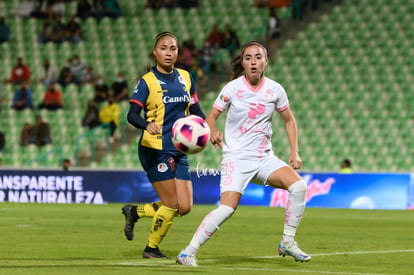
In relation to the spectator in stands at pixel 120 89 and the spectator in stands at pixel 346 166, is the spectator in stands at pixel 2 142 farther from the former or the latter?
the spectator in stands at pixel 346 166

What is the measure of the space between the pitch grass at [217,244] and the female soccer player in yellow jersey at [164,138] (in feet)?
1.78

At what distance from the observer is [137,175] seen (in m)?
22.7

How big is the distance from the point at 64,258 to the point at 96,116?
1695 cm

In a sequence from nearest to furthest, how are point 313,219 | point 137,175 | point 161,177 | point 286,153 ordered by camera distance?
point 161,177 < point 313,219 < point 137,175 < point 286,153

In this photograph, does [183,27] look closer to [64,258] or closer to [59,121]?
[59,121]

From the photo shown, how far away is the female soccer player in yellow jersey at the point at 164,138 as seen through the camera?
957 centimetres

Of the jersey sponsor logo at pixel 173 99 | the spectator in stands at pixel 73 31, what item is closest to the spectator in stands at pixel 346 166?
the spectator in stands at pixel 73 31

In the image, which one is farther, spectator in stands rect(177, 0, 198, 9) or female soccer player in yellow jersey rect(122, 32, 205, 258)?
spectator in stands rect(177, 0, 198, 9)

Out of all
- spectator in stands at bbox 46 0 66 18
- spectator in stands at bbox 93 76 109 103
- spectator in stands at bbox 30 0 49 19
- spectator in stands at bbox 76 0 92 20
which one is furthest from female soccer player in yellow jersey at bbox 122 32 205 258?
spectator in stands at bbox 30 0 49 19

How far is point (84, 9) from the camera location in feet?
105

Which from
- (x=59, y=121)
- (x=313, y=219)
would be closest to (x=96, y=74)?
(x=59, y=121)

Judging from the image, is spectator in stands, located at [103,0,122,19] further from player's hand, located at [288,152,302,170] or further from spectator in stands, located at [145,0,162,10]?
player's hand, located at [288,152,302,170]

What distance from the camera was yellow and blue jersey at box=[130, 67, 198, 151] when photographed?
9555 millimetres

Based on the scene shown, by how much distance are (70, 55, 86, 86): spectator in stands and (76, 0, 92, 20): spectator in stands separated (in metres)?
3.38
